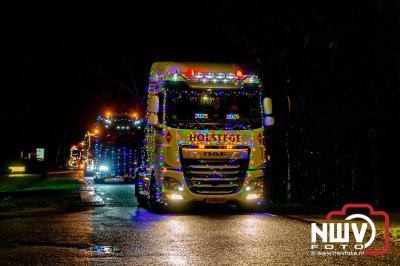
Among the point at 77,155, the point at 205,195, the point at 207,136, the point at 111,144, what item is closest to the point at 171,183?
the point at 205,195

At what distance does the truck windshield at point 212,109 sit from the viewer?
17.2 metres

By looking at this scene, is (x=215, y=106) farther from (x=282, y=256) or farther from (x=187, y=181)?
(x=282, y=256)

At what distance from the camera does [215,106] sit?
1742 cm

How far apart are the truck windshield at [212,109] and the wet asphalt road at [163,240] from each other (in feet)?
7.56

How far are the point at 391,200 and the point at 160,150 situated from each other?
21.3 ft

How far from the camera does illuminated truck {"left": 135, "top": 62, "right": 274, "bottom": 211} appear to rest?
17156 mm

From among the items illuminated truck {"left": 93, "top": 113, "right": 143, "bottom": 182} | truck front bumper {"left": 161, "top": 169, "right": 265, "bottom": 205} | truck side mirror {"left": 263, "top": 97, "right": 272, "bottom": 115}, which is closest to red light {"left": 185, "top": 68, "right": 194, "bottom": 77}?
truck side mirror {"left": 263, "top": 97, "right": 272, "bottom": 115}

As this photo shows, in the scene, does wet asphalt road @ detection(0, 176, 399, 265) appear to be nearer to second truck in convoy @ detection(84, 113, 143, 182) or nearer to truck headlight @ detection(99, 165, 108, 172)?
second truck in convoy @ detection(84, 113, 143, 182)

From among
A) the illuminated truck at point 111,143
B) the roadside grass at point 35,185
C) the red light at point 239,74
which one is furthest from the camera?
the illuminated truck at point 111,143

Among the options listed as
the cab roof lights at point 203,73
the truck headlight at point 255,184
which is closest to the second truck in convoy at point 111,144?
the cab roof lights at point 203,73

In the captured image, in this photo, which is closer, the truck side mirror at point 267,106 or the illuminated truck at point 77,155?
the truck side mirror at point 267,106

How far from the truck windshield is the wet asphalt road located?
2.30 m

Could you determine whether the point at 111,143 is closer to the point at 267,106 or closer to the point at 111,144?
the point at 111,144

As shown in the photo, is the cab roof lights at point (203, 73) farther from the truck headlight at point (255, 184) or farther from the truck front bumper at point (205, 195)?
the truck headlight at point (255, 184)
